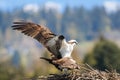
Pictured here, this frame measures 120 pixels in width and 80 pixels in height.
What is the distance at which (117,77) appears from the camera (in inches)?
432

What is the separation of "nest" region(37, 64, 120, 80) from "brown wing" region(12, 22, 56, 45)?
1608 mm

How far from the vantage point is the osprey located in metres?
12.5

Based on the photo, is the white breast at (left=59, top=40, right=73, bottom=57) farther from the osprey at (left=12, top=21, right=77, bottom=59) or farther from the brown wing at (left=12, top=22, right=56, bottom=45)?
the brown wing at (left=12, top=22, right=56, bottom=45)

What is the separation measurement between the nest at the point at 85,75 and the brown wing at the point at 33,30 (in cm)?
161

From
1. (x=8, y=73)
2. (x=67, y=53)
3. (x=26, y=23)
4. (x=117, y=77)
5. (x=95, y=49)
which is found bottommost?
(x=117, y=77)

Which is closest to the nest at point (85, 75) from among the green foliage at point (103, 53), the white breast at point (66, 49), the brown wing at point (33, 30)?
the white breast at point (66, 49)

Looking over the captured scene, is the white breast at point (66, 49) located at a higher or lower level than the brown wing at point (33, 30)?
lower

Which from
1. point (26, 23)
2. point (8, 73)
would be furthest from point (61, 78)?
point (8, 73)

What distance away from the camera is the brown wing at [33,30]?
42.3 ft

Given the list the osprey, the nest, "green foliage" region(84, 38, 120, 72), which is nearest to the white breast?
the osprey

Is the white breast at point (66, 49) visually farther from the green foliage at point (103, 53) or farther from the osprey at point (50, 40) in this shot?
the green foliage at point (103, 53)

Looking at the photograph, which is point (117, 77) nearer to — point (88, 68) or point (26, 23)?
point (88, 68)

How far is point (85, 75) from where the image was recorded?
11.0 meters

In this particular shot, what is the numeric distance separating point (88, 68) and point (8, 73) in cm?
4629
